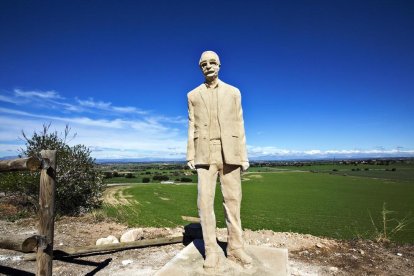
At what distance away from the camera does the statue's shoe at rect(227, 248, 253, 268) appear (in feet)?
19.2

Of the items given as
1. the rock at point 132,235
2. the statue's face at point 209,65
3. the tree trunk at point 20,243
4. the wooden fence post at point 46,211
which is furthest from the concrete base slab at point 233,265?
the rock at point 132,235

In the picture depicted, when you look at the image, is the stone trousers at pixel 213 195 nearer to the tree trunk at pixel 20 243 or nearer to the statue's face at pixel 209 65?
the statue's face at pixel 209 65

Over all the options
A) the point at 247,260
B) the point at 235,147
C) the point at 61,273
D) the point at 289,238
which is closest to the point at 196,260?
the point at 247,260

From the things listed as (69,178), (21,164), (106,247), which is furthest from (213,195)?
(69,178)

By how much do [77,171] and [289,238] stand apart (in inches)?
526

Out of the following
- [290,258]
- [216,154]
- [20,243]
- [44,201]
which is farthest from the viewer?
[290,258]

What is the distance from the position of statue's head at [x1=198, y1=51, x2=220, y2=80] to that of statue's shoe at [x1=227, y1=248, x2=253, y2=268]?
369 centimetres

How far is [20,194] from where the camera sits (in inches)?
635

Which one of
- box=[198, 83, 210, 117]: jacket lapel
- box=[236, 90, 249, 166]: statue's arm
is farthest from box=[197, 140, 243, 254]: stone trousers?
box=[198, 83, 210, 117]: jacket lapel

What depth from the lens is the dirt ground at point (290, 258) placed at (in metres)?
7.84

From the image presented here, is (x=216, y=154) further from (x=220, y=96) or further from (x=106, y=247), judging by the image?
(x=106, y=247)

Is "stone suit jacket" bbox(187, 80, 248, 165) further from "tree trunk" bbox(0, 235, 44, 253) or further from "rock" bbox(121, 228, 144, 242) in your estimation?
"rock" bbox(121, 228, 144, 242)

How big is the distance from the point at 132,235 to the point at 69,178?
916 centimetres

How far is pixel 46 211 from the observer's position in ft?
18.5
